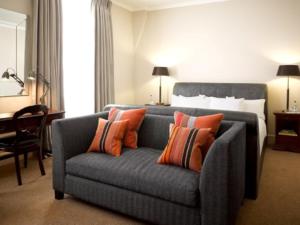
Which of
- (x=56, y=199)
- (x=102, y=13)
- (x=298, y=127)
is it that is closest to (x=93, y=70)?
(x=102, y=13)

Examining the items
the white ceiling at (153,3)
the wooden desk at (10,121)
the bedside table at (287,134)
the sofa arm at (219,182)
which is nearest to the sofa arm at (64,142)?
the wooden desk at (10,121)

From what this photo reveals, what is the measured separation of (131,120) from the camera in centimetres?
264

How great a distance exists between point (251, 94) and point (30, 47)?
11.4ft

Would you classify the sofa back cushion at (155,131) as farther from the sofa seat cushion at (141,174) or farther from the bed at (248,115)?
the bed at (248,115)

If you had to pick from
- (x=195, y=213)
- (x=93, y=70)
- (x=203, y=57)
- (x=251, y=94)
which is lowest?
(x=195, y=213)

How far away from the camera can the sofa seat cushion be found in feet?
5.92

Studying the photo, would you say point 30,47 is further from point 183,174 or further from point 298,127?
point 298,127

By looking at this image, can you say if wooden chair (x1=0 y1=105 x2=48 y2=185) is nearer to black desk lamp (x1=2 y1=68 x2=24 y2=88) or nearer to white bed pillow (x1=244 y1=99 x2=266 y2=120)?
black desk lamp (x1=2 y1=68 x2=24 y2=88)

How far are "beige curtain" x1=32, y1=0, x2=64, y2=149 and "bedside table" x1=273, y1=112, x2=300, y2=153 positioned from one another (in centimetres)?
339

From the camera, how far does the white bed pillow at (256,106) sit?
412cm

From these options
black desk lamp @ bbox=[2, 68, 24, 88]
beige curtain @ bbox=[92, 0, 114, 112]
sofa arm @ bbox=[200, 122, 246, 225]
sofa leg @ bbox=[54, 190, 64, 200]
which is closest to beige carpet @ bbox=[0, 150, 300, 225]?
sofa leg @ bbox=[54, 190, 64, 200]

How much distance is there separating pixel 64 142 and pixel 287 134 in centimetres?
343

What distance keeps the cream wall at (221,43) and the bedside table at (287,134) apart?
0.38 m

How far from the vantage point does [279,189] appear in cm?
271
